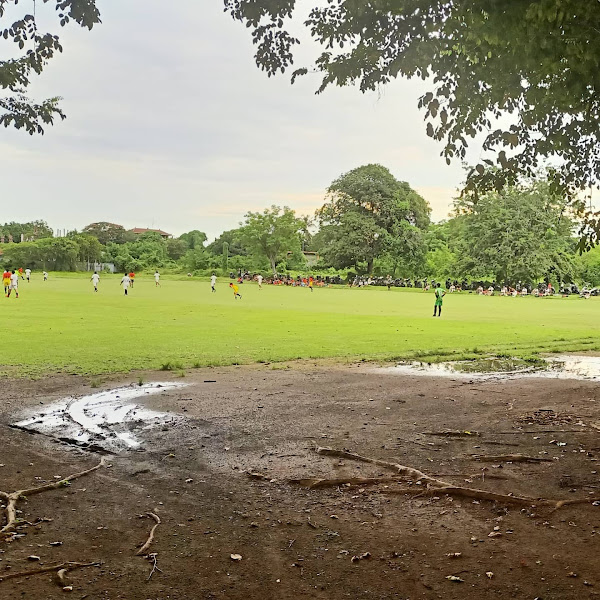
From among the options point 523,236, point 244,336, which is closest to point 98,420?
point 244,336

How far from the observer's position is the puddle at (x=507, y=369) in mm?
12719

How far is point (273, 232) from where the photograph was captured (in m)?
96.7

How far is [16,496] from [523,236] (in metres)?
69.4

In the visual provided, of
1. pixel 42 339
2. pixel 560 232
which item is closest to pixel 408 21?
pixel 42 339

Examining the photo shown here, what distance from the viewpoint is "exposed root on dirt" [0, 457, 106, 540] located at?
4844 mm

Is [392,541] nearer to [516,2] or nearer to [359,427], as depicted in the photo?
[359,427]

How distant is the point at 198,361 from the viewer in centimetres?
1423

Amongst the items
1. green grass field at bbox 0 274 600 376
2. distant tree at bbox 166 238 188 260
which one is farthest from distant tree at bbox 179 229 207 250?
green grass field at bbox 0 274 600 376

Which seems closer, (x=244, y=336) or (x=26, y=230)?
(x=244, y=336)

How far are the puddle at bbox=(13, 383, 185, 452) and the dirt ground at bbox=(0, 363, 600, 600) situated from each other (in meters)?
0.25

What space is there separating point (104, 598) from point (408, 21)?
7437 millimetres

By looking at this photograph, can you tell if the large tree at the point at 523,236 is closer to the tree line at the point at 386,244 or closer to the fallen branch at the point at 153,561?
the tree line at the point at 386,244

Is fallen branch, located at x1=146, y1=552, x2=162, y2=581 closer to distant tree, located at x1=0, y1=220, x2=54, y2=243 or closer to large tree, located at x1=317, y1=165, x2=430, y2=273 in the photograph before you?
large tree, located at x1=317, y1=165, x2=430, y2=273

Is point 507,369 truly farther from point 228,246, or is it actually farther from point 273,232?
point 228,246
